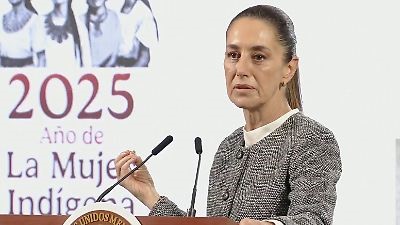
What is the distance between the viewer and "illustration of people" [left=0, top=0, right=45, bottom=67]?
3096mm

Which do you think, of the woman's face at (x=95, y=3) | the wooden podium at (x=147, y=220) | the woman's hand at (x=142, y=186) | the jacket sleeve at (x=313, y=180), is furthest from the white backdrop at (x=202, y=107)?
the wooden podium at (x=147, y=220)

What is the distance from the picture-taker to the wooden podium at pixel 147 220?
1.47 metres

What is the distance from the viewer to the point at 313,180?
1758mm

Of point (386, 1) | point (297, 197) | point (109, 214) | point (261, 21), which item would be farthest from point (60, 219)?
point (386, 1)

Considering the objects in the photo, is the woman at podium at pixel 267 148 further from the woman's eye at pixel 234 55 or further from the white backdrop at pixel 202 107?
the white backdrop at pixel 202 107

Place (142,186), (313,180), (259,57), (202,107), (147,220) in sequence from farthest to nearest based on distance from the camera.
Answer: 1. (202,107)
2. (142,186)
3. (259,57)
4. (313,180)
5. (147,220)

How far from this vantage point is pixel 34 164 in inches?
120

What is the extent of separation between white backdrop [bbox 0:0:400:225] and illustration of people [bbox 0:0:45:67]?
47 mm

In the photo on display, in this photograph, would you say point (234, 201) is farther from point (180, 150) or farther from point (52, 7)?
point (52, 7)

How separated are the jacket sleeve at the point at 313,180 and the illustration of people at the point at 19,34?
148 centimetres

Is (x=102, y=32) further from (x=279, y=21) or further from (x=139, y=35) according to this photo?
(x=279, y=21)

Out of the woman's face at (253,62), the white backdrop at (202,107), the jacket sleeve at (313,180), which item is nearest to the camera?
the jacket sleeve at (313,180)

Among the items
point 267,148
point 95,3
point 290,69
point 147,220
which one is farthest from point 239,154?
point 95,3

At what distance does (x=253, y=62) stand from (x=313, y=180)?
0.26m
